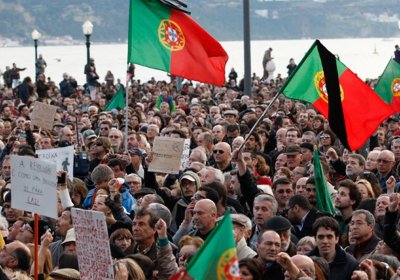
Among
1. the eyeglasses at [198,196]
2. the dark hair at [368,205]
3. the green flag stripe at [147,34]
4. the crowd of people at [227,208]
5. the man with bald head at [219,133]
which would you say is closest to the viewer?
the crowd of people at [227,208]

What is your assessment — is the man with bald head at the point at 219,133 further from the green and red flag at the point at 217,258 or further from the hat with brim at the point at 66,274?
the green and red flag at the point at 217,258

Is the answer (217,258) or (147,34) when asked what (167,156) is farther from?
(217,258)

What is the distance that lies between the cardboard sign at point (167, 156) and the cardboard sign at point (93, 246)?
5424 millimetres

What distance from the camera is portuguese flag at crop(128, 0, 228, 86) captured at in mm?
16750

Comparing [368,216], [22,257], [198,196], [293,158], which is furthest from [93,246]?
[293,158]

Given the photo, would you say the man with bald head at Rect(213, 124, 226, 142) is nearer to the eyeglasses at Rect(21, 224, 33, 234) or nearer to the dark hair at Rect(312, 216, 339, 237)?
the eyeglasses at Rect(21, 224, 33, 234)

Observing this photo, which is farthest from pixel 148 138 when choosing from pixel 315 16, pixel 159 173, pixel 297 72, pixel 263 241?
pixel 315 16

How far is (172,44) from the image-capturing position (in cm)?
1697

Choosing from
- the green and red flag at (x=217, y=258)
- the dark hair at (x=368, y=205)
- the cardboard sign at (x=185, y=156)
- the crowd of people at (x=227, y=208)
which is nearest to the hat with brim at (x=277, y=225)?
the crowd of people at (x=227, y=208)

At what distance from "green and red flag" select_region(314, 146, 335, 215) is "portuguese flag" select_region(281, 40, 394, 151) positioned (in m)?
0.57

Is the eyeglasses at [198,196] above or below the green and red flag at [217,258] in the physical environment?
below

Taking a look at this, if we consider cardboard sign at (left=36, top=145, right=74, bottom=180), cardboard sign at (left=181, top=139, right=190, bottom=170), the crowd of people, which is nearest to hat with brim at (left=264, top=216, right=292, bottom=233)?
the crowd of people

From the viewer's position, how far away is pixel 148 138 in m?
21.0

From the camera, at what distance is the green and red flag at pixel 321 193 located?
45.0 ft
